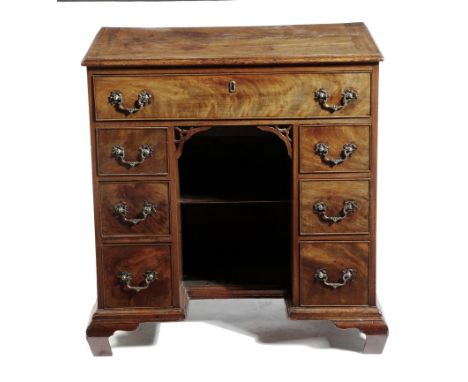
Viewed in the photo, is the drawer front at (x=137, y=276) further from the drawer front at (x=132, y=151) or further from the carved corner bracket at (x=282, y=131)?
the carved corner bracket at (x=282, y=131)

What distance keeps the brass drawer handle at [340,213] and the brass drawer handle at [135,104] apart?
2.21 feet

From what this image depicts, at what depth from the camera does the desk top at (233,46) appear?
11.7 ft

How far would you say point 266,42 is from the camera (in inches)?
149

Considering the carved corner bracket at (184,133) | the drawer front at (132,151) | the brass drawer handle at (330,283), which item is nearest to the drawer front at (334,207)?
the brass drawer handle at (330,283)

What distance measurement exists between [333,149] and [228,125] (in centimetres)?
39

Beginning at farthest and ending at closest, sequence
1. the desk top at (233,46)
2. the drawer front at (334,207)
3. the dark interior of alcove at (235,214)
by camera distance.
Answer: the dark interior of alcove at (235,214)
the drawer front at (334,207)
the desk top at (233,46)

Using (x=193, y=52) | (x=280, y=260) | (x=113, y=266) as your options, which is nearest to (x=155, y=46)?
(x=193, y=52)

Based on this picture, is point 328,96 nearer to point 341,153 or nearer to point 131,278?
point 341,153

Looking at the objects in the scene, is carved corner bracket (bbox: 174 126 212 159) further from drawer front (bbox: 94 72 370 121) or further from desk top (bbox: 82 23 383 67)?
desk top (bbox: 82 23 383 67)

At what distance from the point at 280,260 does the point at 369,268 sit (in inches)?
22.9

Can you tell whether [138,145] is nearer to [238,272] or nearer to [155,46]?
[155,46]

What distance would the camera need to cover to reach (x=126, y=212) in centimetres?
371

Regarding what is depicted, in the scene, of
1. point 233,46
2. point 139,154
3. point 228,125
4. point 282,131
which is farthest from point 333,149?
point 139,154

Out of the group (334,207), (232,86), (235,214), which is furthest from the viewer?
(235,214)
